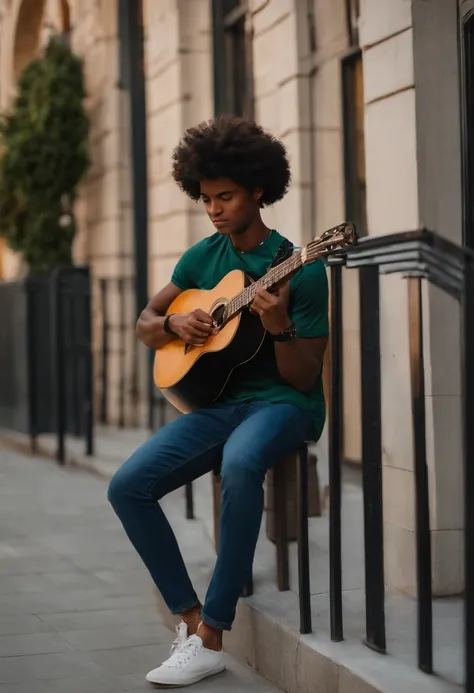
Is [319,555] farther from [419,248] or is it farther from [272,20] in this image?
[272,20]

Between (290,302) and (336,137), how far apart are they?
145 inches

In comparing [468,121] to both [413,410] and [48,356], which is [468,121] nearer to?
[413,410]

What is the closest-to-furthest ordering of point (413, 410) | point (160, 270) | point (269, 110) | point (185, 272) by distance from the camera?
point (413, 410) → point (185, 272) → point (269, 110) → point (160, 270)

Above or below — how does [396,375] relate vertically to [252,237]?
below

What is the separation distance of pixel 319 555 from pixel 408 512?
58 centimetres

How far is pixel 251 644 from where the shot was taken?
429 cm

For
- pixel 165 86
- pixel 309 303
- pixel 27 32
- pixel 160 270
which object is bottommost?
pixel 309 303

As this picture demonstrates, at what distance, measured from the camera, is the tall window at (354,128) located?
24.2 feet

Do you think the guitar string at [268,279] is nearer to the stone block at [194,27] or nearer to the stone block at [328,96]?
the stone block at [328,96]

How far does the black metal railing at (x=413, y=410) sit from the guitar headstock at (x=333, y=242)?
0.03 metres

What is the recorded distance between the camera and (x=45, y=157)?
12.8 meters

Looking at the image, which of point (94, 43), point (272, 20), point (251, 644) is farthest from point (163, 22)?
point (251, 644)

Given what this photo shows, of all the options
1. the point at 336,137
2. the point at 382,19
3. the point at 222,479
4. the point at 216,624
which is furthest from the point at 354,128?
the point at 216,624

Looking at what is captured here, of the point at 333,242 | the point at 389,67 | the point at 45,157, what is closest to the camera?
the point at 333,242
